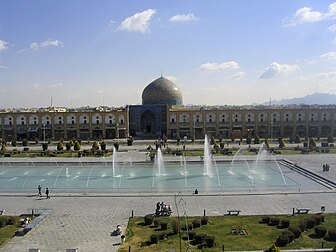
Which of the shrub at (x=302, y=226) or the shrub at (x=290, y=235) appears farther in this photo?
the shrub at (x=302, y=226)

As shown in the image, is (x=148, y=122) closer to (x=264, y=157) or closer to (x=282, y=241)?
(x=264, y=157)

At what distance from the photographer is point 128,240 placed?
13.8 meters

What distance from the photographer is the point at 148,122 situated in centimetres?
5975

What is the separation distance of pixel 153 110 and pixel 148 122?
2326 mm

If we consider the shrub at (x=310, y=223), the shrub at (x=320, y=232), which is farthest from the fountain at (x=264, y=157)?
the shrub at (x=320, y=232)

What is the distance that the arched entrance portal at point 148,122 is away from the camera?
194 feet

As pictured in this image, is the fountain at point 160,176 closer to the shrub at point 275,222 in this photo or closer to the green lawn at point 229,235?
the green lawn at point 229,235

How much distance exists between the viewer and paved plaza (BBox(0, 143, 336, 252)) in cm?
1369

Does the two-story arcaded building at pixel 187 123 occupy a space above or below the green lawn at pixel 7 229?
above

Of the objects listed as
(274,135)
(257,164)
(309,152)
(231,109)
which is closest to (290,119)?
(274,135)

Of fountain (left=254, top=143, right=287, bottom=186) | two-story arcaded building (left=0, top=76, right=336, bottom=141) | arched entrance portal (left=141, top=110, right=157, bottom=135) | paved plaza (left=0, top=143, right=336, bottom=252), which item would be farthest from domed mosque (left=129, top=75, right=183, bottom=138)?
paved plaza (left=0, top=143, right=336, bottom=252)

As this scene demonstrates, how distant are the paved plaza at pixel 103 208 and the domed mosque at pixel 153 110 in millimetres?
37767

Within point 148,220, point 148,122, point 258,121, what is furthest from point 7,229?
point 258,121

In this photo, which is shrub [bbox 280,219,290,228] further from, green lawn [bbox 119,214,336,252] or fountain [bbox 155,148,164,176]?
fountain [bbox 155,148,164,176]
